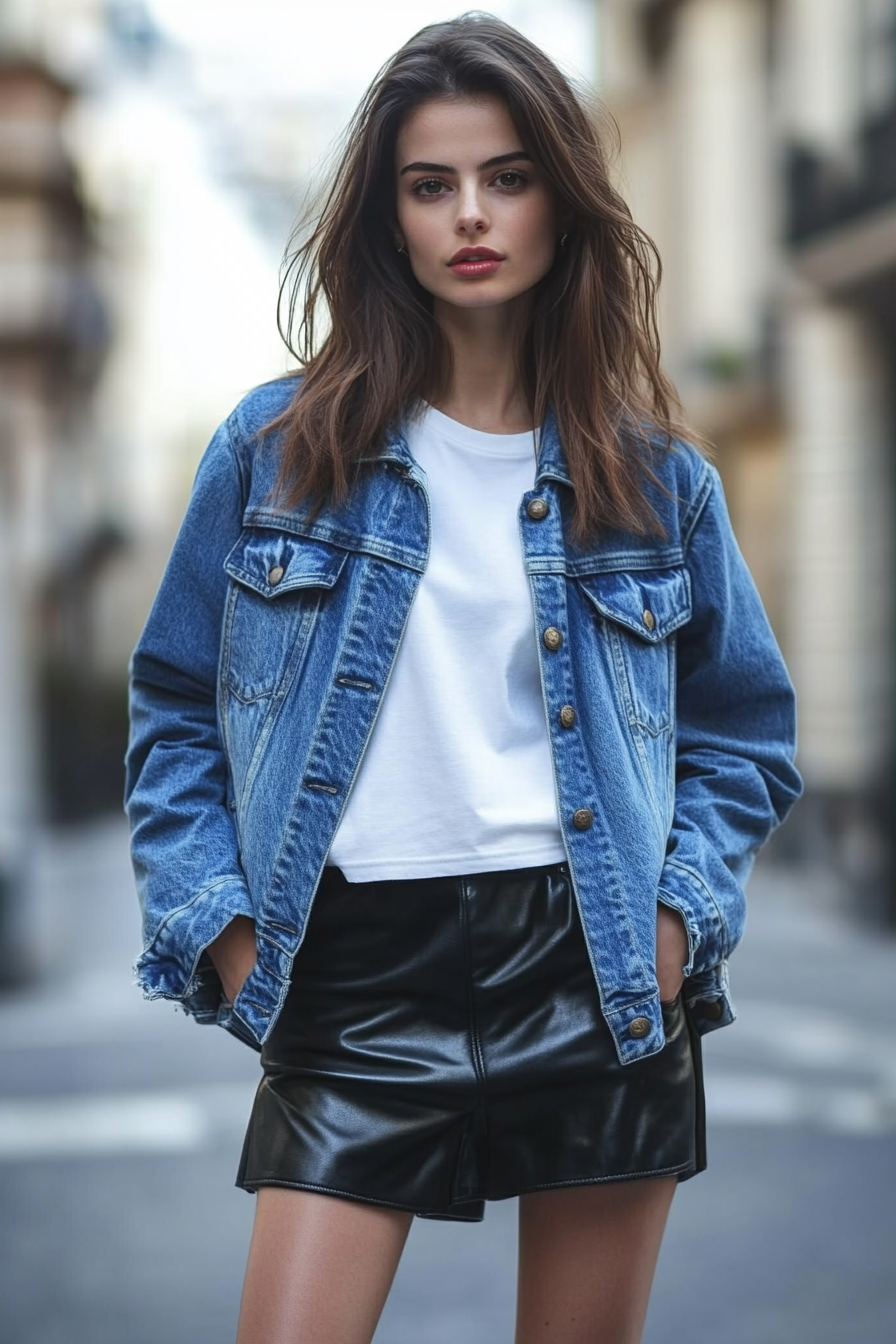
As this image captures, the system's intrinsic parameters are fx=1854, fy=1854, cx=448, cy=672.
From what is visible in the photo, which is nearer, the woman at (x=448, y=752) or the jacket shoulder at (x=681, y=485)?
the woman at (x=448, y=752)

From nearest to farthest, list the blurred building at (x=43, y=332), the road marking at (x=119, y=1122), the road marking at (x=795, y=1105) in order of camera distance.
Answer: the road marking at (x=119, y=1122), the road marking at (x=795, y=1105), the blurred building at (x=43, y=332)

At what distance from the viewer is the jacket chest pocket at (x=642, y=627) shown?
2250 mm

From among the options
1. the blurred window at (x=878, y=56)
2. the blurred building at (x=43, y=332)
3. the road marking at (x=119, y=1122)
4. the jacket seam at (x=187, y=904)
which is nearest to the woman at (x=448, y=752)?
the jacket seam at (x=187, y=904)

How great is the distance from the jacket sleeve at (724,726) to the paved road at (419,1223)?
213 cm

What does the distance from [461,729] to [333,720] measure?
0.15 meters

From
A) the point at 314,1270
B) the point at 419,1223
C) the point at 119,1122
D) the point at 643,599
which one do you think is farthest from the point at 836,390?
the point at 314,1270

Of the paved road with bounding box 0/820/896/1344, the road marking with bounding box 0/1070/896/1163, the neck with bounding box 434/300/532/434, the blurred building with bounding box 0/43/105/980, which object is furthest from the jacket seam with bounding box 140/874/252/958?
the blurred building with bounding box 0/43/105/980

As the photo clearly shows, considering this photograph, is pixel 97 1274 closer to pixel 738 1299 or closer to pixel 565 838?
pixel 738 1299

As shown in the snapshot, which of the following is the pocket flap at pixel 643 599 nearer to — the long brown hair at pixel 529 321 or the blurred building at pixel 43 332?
the long brown hair at pixel 529 321

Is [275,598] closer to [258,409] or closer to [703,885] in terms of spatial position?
[258,409]

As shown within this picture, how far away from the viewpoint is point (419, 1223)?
524 centimetres

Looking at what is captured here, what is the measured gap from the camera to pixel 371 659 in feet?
Answer: 7.04

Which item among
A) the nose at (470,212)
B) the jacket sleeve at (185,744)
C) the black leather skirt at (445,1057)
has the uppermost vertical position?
the nose at (470,212)

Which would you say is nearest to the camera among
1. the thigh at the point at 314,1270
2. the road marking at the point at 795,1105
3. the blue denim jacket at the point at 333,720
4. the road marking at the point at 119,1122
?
the thigh at the point at 314,1270
